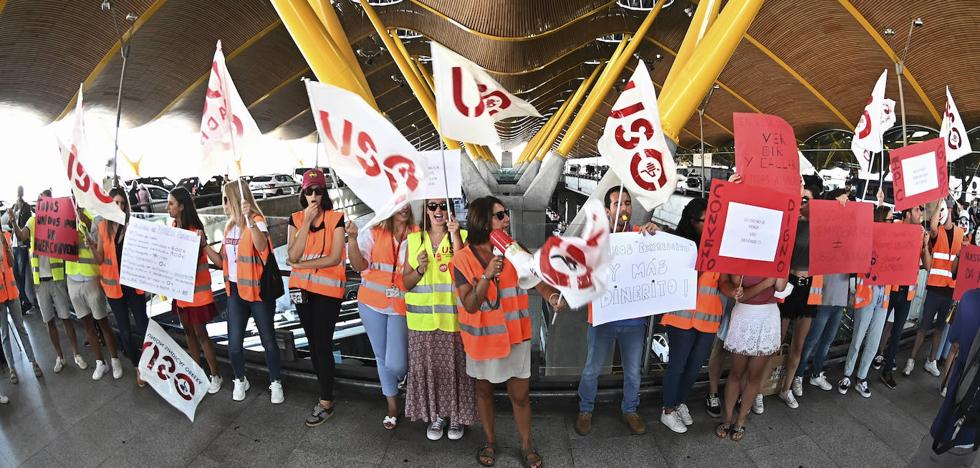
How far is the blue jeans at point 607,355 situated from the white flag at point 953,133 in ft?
13.4

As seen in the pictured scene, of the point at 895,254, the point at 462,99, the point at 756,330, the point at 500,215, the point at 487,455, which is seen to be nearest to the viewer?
the point at 500,215

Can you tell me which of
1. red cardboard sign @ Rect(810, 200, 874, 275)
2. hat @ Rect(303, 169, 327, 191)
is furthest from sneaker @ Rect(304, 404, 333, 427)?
red cardboard sign @ Rect(810, 200, 874, 275)

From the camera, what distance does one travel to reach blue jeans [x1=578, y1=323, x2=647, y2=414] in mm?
3529

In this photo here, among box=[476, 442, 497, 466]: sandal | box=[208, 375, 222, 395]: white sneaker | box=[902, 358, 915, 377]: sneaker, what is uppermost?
box=[208, 375, 222, 395]: white sneaker

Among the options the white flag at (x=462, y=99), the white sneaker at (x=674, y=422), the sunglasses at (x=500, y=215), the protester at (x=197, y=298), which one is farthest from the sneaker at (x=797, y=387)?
the protester at (x=197, y=298)

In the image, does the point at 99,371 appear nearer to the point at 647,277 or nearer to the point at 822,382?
the point at 647,277

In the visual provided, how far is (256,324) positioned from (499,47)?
75.5 feet

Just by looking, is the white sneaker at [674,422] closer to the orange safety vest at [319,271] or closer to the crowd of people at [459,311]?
the crowd of people at [459,311]

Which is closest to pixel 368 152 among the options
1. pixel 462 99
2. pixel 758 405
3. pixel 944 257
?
pixel 462 99

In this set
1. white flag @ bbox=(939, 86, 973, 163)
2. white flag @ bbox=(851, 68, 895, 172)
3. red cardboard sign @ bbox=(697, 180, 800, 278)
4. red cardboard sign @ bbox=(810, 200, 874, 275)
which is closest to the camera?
red cardboard sign @ bbox=(697, 180, 800, 278)

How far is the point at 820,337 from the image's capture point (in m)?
4.36

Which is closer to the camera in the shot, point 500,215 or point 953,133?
point 500,215

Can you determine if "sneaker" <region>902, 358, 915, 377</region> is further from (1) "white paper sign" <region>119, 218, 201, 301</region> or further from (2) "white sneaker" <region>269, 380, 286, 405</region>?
(1) "white paper sign" <region>119, 218, 201, 301</region>

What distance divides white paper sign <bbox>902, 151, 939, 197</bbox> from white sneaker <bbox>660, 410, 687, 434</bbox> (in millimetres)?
2821
